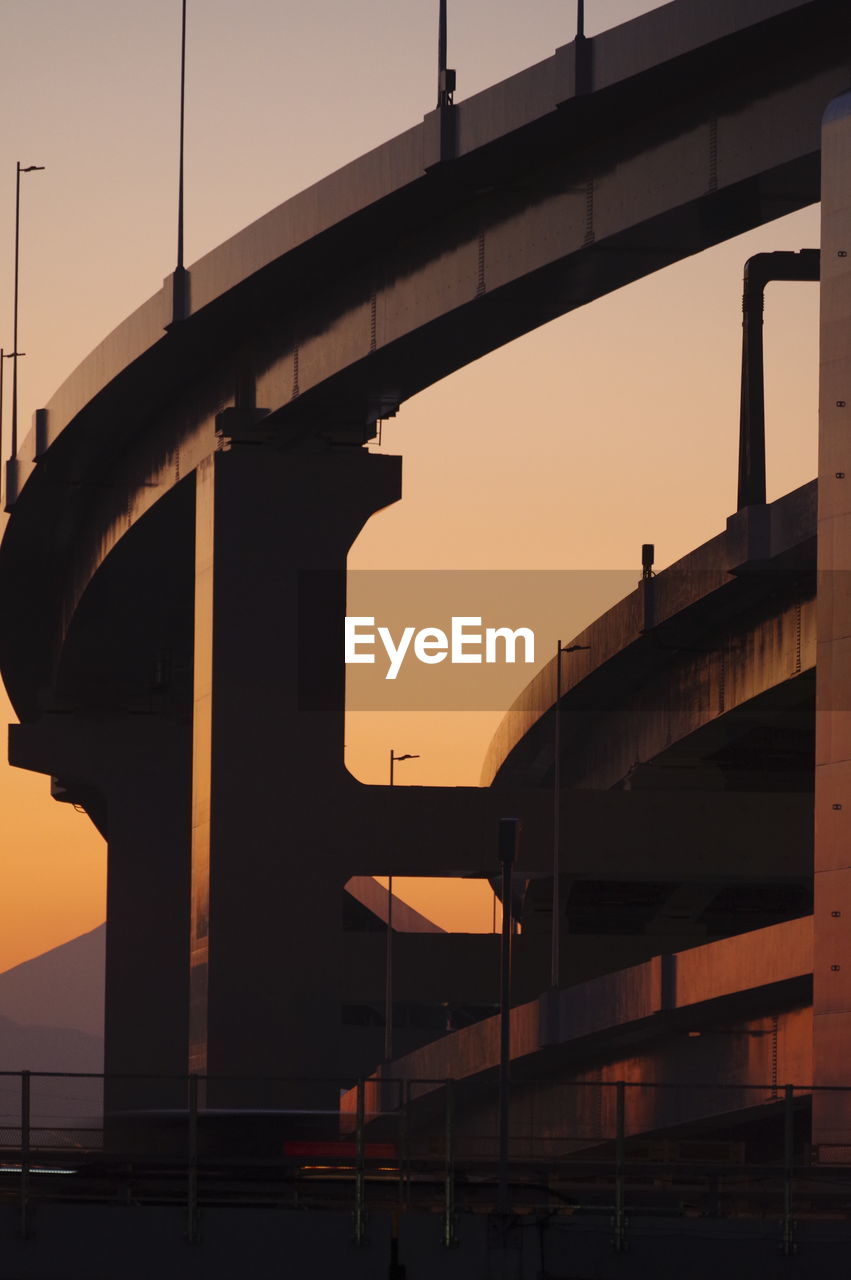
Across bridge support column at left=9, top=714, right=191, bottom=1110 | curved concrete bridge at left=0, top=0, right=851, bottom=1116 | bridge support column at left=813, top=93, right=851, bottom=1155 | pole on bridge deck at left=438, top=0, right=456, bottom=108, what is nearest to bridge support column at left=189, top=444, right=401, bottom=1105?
curved concrete bridge at left=0, top=0, right=851, bottom=1116

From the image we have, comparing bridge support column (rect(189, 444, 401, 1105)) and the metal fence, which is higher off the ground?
bridge support column (rect(189, 444, 401, 1105))

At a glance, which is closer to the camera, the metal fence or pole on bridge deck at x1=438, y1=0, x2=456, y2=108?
the metal fence

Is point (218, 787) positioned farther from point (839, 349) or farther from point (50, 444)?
point (839, 349)

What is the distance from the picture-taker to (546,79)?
38.2m

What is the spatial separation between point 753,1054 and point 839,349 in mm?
13823

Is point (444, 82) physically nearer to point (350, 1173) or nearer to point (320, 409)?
point (320, 409)

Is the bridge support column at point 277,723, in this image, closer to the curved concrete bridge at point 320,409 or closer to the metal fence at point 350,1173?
the curved concrete bridge at point 320,409

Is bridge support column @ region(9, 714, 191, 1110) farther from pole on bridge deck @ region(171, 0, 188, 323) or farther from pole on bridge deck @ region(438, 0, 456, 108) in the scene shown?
pole on bridge deck @ region(438, 0, 456, 108)

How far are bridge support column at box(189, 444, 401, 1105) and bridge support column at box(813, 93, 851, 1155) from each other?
14.5 metres

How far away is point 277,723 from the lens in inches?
1916

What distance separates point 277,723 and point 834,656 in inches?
618

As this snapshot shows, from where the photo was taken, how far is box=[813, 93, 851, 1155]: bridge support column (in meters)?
34.5

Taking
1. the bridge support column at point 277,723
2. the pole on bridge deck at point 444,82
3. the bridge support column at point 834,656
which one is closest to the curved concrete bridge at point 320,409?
the bridge support column at point 277,723

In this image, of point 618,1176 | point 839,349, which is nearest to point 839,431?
point 839,349
